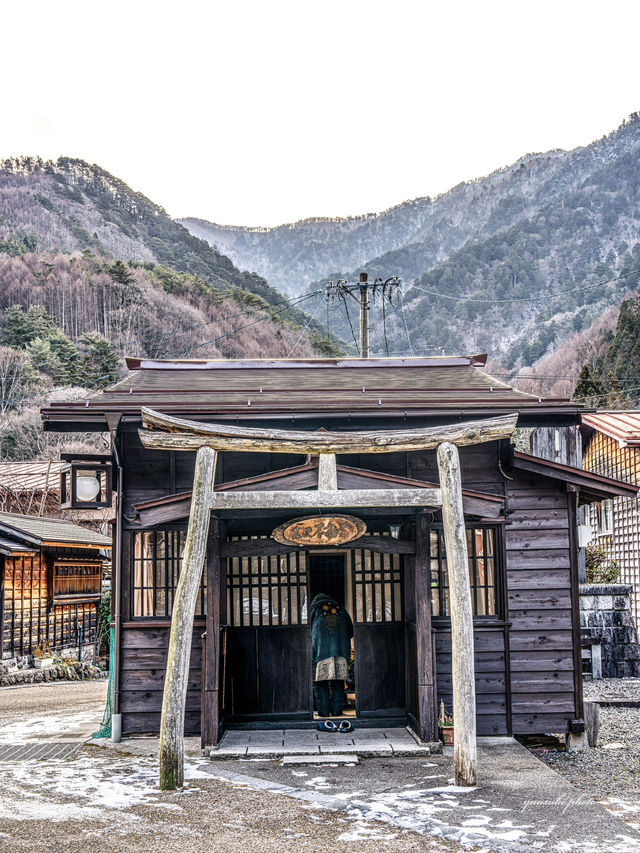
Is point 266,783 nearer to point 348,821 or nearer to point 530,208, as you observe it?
point 348,821

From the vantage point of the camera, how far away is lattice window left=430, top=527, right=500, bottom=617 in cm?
1021

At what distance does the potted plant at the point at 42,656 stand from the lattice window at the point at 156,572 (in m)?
12.9

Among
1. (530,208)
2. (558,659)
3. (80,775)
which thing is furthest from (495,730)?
(530,208)

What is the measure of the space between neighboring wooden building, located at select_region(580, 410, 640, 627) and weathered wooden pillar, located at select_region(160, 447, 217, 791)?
1499cm

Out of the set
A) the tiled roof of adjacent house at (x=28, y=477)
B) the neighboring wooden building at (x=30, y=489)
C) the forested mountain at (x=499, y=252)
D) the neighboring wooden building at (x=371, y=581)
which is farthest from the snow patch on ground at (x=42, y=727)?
the forested mountain at (x=499, y=252)

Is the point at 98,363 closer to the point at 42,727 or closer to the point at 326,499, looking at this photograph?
the point at 42,727

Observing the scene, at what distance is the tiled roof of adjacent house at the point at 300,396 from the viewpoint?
32.8 ft

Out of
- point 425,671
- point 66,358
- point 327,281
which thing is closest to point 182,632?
point 425,671

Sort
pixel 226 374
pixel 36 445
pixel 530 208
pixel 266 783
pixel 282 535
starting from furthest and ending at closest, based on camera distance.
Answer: pixel 530 208
pixel 36 445
pixel 226 374
pixel 282 535
pixel 266 783

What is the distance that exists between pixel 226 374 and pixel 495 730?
654 cm

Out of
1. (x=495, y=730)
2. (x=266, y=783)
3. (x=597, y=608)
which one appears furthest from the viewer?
(x=597, y=608)

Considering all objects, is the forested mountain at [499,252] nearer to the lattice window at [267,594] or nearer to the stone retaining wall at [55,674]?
the stone retaining wall at [55,674]

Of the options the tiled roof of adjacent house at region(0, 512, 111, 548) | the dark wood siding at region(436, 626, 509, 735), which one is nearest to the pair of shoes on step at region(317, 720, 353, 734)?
the dark wood siding at region(436, 626, 509, 735)

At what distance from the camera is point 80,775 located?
829 cm
